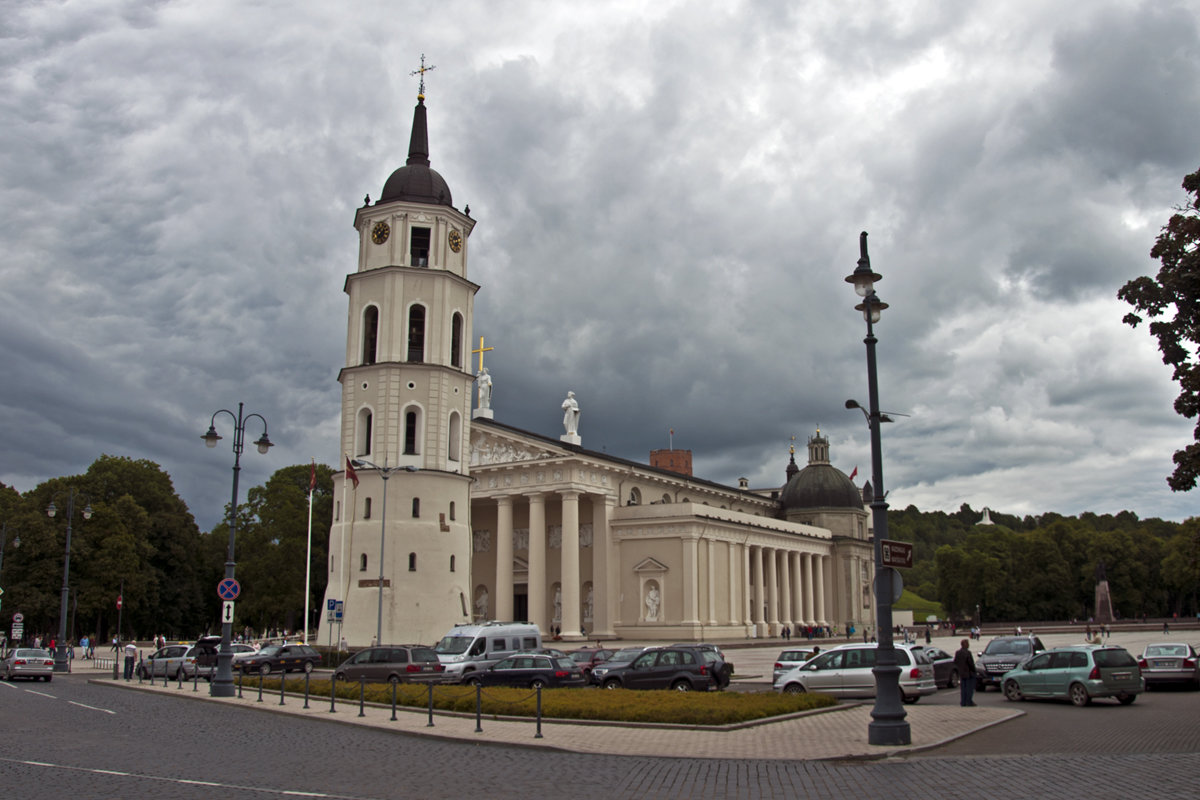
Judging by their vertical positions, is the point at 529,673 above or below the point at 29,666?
above

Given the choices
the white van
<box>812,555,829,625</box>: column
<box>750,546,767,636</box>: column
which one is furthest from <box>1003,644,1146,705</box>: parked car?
<box>812,555,829,625</box>: column

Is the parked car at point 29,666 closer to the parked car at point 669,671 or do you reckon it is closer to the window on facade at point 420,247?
the parked car at point 669,671

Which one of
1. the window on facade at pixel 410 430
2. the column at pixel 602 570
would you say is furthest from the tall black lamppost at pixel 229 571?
the column at pixel 602 570

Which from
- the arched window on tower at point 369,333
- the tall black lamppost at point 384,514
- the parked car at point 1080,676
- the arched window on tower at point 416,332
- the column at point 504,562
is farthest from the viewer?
the column at point 504,562

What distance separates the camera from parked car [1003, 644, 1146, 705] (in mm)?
23047

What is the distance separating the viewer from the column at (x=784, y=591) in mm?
83188

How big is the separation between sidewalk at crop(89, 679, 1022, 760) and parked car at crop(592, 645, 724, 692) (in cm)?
501

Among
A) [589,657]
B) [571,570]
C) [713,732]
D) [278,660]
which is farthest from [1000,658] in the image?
[571,570]

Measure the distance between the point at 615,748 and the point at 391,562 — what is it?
31717 mm

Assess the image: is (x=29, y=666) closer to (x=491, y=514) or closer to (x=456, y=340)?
(x=456, y=340)

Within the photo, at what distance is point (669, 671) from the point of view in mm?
26797

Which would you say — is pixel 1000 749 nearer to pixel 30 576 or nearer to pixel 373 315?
pixel 373 315

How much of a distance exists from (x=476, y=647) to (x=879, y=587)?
16.7 metres

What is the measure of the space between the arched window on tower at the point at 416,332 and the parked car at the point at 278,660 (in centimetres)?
1558
